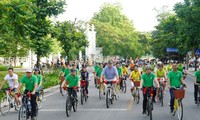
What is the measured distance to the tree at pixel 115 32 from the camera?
88125 mm

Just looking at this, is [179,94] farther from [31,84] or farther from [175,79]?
[31,84]

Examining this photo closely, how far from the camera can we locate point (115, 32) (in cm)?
8756

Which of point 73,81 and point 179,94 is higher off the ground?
Result: point 73,81

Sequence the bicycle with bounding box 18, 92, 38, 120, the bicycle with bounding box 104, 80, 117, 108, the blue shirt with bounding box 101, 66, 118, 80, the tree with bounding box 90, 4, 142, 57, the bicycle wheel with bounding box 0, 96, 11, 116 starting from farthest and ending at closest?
the tree with bounding box 90, 4, 142, 57
the blue shirt with bounding box 101, 66, 118, 80
the bicycle with bounding box 104, 80, 117, 108
the bicycle wheel with bounding box 0, 96, 11, 116
the bicycle with bounding box 18, 92, 38, 120

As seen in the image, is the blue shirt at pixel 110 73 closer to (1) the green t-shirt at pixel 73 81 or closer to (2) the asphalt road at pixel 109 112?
(2) the asphalt road at pixel 109 112

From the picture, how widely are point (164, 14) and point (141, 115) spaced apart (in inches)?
3886

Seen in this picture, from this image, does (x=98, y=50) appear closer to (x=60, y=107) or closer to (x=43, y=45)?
(x=43, y=45)

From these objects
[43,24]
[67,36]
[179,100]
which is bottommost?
[179,100]

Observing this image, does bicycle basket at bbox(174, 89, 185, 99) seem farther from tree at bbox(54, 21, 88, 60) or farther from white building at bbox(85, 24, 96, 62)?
white building at bbox(85, 24, 96, 62)

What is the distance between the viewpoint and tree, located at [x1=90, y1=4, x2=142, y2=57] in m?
88.1

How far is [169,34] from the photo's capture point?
7119cm

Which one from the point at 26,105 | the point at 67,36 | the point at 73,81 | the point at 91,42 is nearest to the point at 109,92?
the point at 73,81

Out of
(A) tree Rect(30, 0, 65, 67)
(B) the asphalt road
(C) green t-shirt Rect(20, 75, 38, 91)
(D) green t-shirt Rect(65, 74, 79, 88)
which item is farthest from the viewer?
(A) tree Rect(30, 0, 65, 67)

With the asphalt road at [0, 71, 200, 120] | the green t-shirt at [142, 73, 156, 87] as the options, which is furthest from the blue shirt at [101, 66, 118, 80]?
the green t-shirt at [142, 73, 156, 87]
